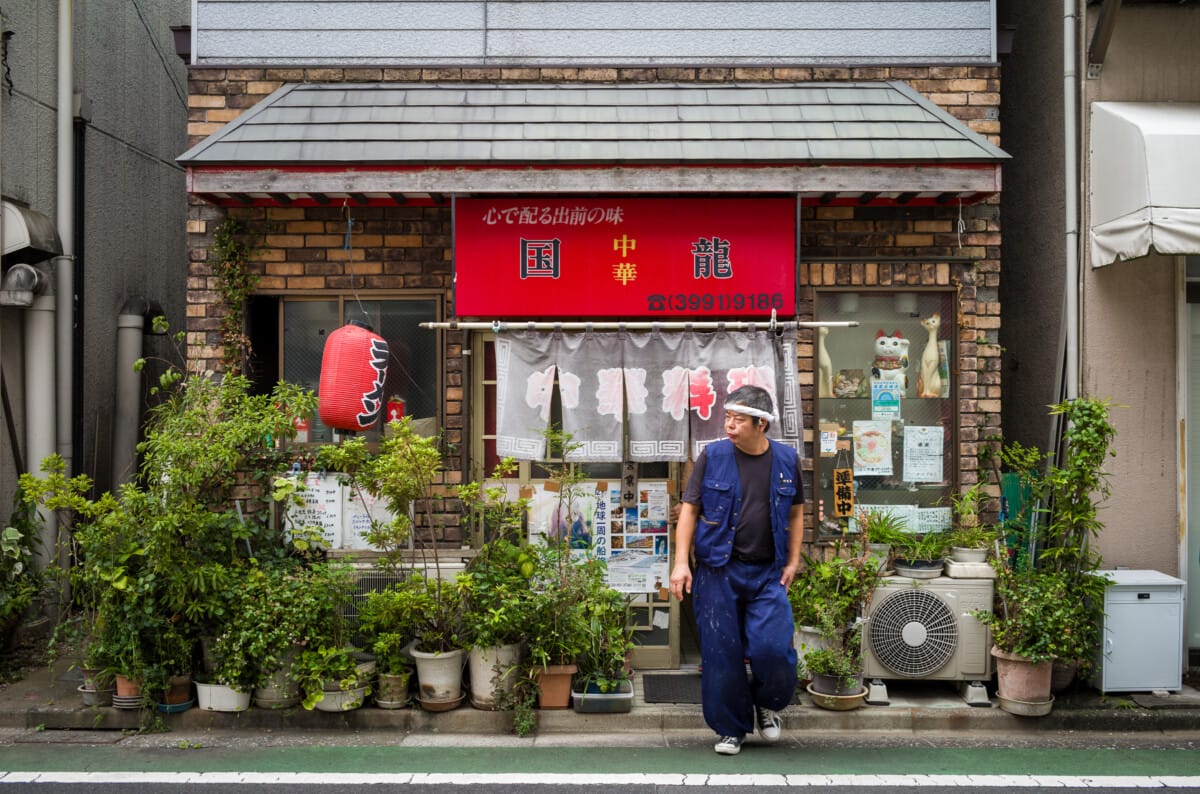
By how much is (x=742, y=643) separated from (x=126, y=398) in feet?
22.0

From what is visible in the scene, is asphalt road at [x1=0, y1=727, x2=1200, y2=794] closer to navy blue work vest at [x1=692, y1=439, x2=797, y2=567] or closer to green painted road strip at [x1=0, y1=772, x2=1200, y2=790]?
green painted road strip at [x1=0, y1=772, x2=1200, y2=790]

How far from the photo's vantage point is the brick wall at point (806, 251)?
7625 mm

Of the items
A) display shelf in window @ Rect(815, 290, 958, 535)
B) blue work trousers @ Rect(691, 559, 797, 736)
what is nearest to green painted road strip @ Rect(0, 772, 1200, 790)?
blue work trousers @ Rect(691, 559, 797, 736)

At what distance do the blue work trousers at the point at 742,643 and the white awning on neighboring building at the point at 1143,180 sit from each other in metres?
3.65

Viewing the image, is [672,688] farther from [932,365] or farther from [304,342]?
[304,342]

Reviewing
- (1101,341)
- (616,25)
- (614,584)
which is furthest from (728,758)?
(616,25)

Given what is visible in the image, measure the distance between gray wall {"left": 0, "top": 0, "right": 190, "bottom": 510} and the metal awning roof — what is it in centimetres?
243

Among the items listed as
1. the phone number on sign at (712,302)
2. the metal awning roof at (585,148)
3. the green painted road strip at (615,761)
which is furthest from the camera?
the phone number on sign at (712,302)

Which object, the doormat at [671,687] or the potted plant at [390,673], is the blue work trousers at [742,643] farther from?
the potted plant at [390,673]

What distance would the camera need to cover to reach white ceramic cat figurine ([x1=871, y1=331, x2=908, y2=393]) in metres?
7.71

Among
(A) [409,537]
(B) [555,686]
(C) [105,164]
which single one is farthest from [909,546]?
(C) [105,164]

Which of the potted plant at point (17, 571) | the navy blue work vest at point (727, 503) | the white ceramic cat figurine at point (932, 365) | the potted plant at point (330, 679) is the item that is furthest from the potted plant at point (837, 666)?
the potted plant at point (17, 571)

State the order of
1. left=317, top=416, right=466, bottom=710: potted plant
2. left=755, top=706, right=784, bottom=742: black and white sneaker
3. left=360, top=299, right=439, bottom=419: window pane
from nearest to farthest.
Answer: left=755, top=706, right=784, bottom=742: black and white sneaker < left=317, top=416, right=466, bottom=710: potted plant < left=360, top=299, right=439, bottom=419: window pane

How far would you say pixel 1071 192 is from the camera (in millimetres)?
7477
